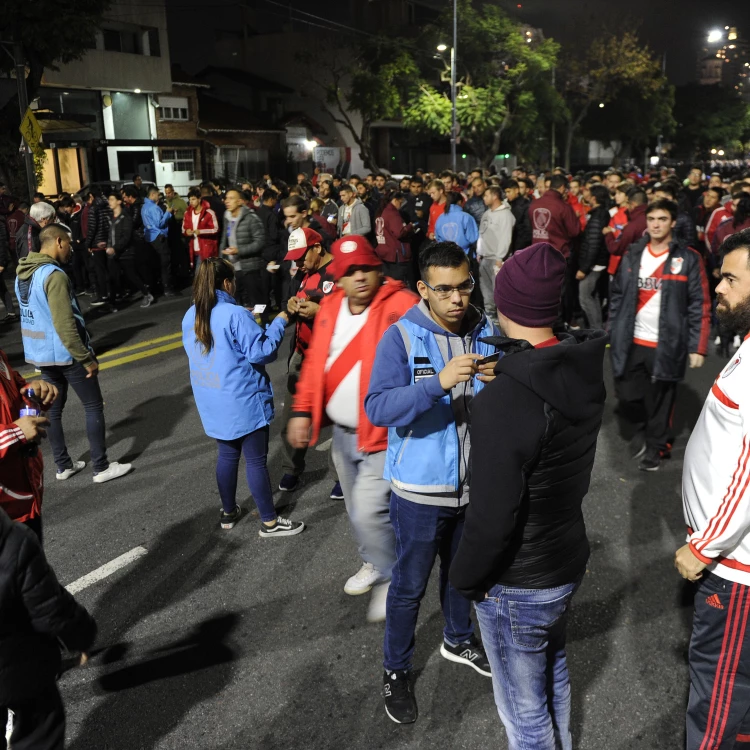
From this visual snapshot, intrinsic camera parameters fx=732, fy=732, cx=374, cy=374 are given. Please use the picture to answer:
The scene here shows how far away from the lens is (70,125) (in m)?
24.6

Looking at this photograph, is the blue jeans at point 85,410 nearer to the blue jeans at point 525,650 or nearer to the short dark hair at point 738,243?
the blue jeans at point 525,650

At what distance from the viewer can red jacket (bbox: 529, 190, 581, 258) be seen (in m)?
9.23

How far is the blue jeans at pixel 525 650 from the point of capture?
237 centimetres

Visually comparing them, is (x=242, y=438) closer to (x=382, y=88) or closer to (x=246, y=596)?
(x=246, y=596)

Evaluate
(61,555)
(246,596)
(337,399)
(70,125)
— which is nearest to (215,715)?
(246,596)

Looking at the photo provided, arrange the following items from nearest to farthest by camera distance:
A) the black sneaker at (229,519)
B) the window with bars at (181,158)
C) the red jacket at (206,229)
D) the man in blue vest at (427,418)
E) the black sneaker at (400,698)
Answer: the man in blue vest at (427,418)
the black sneaker at (400,698)
the black sneaker at (229,519)
the red jacket at (206,229)
the window with bars at (181,158)

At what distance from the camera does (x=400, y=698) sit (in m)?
3.15

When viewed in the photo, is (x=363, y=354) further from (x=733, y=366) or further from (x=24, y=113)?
(x=24, y=113)

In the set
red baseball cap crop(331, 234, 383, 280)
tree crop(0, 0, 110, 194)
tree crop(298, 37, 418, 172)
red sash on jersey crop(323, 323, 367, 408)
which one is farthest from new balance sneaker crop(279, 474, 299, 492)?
tree crop(298, 37, 418, 172)

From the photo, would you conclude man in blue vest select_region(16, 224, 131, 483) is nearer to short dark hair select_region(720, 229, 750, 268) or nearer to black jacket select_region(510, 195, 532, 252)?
short dark hair select_region(720, 229, 750, 268)

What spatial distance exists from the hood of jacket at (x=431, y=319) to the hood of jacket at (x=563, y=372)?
66 cm

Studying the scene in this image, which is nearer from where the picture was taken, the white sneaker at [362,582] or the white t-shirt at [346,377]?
the white t-shirt at [346,377]

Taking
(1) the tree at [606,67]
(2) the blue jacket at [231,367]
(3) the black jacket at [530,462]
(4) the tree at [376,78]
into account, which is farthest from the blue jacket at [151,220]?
(1) the tree at [606,67]

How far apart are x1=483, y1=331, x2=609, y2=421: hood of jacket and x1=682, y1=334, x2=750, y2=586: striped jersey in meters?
0.47
